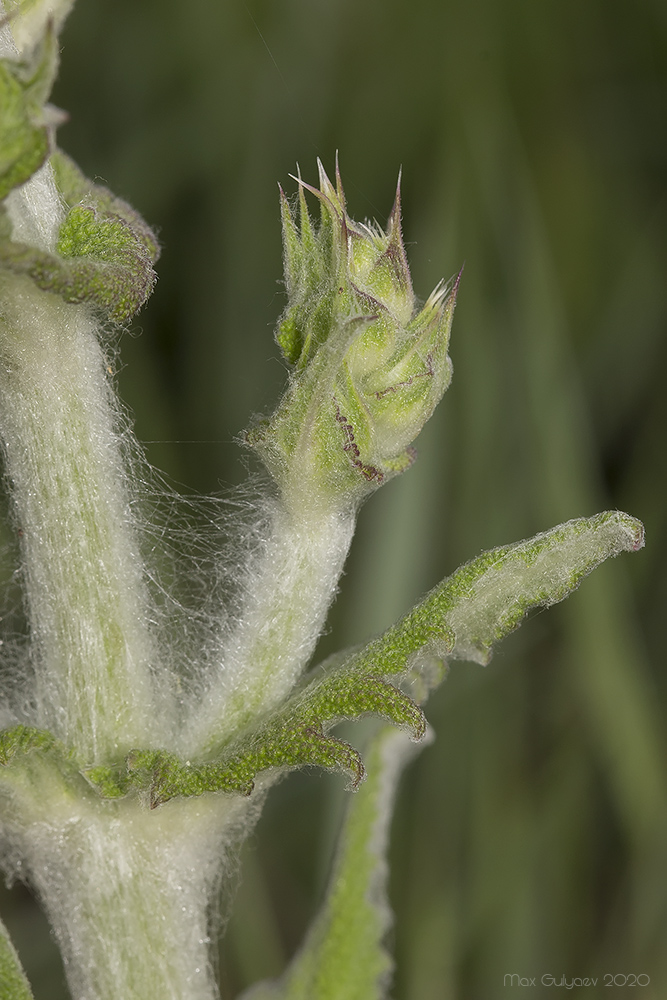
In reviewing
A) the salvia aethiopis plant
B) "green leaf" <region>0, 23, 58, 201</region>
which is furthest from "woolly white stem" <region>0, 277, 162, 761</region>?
"green leaf" <region>0, 23, 58, 201</region>

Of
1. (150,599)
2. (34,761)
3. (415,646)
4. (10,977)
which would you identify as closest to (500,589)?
(415,646)

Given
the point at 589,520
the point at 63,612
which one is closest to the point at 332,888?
the point at 63,612

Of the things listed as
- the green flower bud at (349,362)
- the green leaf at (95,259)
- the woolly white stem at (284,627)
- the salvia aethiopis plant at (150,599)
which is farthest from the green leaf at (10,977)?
the green leaf at (95,259)

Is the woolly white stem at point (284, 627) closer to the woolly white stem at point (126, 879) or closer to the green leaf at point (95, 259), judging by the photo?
the woolly white stem at point (126, 879)

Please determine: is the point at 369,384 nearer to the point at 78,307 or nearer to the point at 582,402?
the point at 78,307

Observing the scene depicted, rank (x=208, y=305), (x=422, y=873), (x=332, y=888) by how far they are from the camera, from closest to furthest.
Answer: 1. (x=332, y=888)
2. (x=422, y=873)
3. (x=208, y=305)
